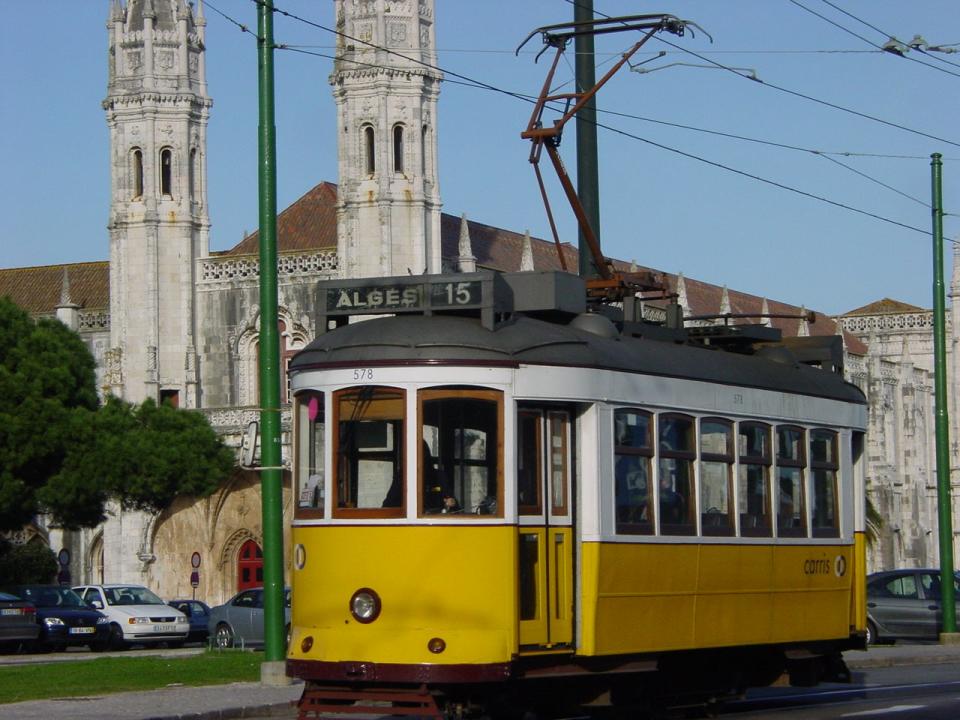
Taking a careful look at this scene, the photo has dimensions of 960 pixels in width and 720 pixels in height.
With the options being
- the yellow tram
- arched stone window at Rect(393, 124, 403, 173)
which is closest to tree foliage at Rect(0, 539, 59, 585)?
arched stone window at Rect(393, 124, 403, 173)

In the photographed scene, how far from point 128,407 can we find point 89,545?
1347 cm

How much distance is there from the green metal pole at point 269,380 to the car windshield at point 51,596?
16.5 metres

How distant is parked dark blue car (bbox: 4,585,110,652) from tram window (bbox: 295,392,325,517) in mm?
21338

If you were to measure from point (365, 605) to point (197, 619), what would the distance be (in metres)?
29.2

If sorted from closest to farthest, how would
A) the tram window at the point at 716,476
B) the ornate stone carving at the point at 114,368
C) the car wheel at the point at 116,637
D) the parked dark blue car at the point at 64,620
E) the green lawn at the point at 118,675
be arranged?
the tram window at the point at 716,476 < the green lawn at the point at 118,675 < the parked dark blue car at the point at 64,620 < the car wheel at the point at 116,637 < the ornate stone carving at the point at 114,368

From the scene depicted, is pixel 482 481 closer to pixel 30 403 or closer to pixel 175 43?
pixel 30 403

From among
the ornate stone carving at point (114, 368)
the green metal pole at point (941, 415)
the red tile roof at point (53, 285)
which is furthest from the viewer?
the red tile roof at point (53, 285)

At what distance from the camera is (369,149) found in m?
52.8

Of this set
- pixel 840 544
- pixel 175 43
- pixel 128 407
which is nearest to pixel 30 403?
pixel 128 407

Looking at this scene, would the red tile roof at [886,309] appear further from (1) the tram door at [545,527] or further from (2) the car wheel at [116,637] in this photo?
(1) the tram door at [545,527]

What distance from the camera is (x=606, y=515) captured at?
43.0 ft

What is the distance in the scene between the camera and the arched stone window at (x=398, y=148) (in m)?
52.5

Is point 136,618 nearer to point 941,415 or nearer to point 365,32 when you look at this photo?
point 941,415

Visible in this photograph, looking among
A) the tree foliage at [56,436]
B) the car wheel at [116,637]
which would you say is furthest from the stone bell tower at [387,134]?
the car wheel at [116,637]
